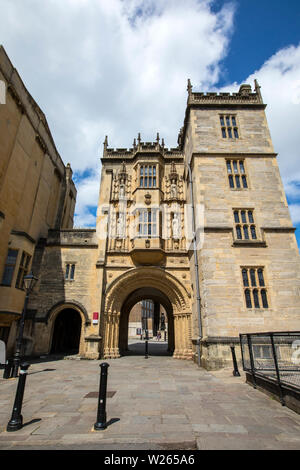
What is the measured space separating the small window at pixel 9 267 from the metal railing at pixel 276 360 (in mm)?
12065

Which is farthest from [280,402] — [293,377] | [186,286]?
[186,286]

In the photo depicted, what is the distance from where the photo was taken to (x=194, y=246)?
1378 centimetres

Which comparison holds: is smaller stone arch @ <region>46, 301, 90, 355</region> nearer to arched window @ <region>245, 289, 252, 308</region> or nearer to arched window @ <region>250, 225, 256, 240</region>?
arched window @ <region>245, 289, 252, 308</region>

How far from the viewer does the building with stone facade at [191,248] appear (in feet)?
37.8

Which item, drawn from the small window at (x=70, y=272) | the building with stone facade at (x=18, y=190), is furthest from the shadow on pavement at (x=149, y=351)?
the building with stone facade at (x=18, y=190)

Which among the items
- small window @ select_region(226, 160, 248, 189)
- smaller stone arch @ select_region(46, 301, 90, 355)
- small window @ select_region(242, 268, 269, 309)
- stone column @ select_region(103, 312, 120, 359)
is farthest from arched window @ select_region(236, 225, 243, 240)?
smaller stone arch @ select_region(46, 301, 90, 355)

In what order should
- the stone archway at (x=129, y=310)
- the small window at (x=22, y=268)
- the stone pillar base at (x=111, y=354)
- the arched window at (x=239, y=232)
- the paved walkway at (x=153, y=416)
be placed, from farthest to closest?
the stone archway at (x=129, y=310) → the stone pillar base at (x=111, y=354) → the small window at (x=22, y=268) → the arched window at (x=239, y=232) → the paved walkway at (x=153, y=416)

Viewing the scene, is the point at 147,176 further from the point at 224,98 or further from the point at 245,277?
the point at 245,277

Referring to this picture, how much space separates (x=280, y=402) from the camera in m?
5.65

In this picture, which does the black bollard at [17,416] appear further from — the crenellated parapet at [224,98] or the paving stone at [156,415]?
the crenellated parapet at [224,98]

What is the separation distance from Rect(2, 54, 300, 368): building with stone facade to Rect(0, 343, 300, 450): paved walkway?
14.5 ft

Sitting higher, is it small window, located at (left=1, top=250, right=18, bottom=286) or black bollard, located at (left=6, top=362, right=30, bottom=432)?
small window, located at (left=1, top=250, right=18, bottom=286)

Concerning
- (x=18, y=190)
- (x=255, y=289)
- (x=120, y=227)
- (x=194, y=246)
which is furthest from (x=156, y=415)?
(x=18, y=190)

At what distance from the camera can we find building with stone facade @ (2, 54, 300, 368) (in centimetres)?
1152
